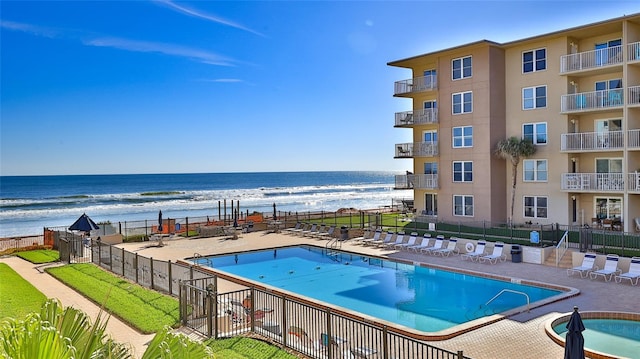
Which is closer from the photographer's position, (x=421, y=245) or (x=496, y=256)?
(x=496, y=256)

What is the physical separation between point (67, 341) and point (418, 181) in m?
29.4

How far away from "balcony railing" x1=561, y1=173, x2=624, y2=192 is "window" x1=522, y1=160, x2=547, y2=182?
1397mm

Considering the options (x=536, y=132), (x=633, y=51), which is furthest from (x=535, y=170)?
(x=633, y=51)

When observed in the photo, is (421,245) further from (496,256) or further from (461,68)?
(461,68)

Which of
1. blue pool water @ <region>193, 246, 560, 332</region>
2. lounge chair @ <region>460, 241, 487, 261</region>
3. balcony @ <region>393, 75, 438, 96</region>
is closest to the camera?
blue pool water @ <region>193, 246, 560, 332</region>

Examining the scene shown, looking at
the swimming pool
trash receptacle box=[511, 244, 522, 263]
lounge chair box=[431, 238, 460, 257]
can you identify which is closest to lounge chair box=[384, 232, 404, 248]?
lounge chair box=[431, 238, 460, 257]

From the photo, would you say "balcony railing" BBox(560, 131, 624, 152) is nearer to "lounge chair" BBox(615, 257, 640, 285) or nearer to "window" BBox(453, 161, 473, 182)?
"window" BBox(453, 161, 473, 182)

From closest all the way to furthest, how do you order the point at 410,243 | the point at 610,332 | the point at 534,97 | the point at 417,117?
the point at 610,332 → the point at 410,243 → the point at 534,97 → the point at 417,117

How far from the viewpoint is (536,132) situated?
89.8 ft

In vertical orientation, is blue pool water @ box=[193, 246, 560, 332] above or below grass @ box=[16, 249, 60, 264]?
below

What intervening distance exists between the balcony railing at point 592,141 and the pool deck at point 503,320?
839cm

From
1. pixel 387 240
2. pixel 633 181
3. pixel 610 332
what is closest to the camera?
pixel 610 332

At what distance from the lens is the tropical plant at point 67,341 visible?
2.93 meters

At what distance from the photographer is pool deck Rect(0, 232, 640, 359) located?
36.3 ft
